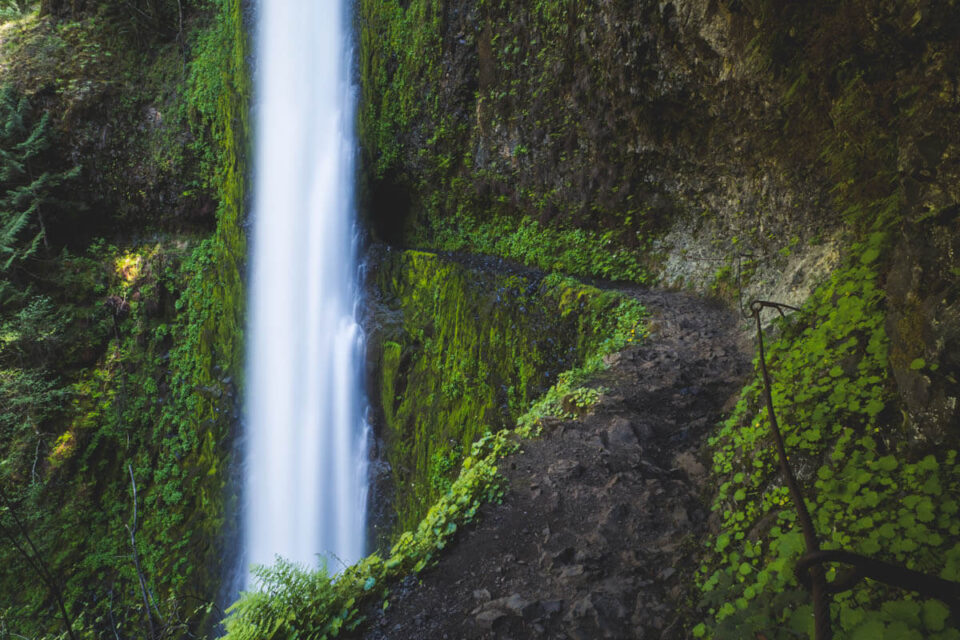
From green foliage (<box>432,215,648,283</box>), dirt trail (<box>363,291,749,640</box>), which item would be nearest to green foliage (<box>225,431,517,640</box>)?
dirt trail (<box>363,291,749,640</box>)

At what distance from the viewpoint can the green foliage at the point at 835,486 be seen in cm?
154

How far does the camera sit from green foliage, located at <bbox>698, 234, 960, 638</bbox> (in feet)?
5.04

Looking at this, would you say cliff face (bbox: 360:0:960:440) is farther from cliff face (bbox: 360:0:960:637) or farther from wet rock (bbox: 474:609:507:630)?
wet rock (bbox: 474:609:507:630)

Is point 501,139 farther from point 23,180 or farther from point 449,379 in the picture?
point 23,180

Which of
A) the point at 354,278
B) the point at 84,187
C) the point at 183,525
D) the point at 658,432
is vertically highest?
the point at 84,187

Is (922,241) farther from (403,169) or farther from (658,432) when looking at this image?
(403,169)

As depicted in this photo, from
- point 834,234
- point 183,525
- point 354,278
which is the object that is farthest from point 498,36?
point 183,525

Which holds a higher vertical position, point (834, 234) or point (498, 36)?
point (498, 36)

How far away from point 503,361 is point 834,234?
3893 mm

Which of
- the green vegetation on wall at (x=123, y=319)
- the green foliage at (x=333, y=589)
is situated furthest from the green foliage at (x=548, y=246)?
the green vegetation on wall at (x=123, y=319)

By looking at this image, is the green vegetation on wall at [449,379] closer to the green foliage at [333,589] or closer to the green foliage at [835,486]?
the green foliage at [333,589]

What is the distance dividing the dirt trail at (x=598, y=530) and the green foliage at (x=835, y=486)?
31 centimetres

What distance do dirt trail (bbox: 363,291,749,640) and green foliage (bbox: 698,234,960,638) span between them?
309 mm

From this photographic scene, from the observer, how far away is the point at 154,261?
12.1m
